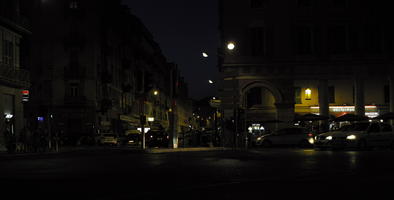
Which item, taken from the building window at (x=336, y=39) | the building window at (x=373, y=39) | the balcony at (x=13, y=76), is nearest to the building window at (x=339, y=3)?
the building window at (x=336, y=39)

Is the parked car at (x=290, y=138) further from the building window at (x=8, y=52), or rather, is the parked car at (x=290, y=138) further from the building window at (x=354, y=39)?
the building window at (x=8, y=52)

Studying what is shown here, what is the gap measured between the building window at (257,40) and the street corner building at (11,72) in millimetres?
16023

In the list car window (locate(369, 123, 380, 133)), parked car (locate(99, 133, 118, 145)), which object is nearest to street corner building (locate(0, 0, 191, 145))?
parked car (locate(99, 133, 118, 145))

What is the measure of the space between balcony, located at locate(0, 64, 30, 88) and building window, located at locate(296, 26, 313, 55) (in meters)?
19.5

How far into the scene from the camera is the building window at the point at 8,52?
40844 millimetres

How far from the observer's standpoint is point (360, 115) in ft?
150

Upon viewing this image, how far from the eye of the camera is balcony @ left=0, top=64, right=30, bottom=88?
39.8m

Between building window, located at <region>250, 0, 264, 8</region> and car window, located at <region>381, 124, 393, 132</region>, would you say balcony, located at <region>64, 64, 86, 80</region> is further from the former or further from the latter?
car window, located at <region>381, 124, 393, 132</region>

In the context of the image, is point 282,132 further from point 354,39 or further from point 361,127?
point 354,39

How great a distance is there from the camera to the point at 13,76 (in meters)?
41.4

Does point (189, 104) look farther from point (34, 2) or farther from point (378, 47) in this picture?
point (378, 47)

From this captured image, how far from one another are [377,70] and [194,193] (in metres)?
38.3

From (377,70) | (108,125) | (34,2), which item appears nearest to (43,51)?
(34,2)

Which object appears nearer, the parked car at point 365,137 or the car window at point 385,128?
the parked car at point 365,137
